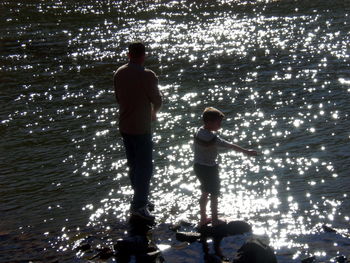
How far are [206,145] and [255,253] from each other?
1.80m

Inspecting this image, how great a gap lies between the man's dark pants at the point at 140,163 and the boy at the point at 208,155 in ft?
2.81

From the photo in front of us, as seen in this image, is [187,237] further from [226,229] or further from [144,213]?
[144,213]

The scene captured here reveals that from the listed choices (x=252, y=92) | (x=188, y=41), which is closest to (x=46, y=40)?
(x=188, y=41)

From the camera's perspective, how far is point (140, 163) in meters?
9.36

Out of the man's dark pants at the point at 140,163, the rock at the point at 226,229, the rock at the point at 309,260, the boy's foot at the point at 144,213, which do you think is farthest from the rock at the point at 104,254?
the rock at the point at 309,260

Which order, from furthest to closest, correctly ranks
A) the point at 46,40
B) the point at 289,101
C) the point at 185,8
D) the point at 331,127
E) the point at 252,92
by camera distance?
the point at 185,8, the point at 46,40, the point at 252,92, the point at 289,101, the point at 331,127

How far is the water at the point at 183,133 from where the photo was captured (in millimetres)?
9289

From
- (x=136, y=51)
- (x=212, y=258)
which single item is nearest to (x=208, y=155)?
(x=212, y=258)

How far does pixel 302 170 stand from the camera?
11.3 m

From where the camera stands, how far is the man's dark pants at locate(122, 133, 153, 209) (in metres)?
9.29

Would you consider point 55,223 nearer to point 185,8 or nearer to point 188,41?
point 188,41

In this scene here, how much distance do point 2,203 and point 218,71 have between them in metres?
12.6

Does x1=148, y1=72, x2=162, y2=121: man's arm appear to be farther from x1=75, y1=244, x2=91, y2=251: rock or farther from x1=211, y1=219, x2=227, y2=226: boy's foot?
x1=75, y1=244, x2=91, y2=251: rock

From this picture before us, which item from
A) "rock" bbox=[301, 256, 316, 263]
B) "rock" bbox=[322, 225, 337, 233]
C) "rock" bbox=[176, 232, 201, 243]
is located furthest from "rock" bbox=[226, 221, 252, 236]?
"rock" bbox=[301, 256, 316, 263]
